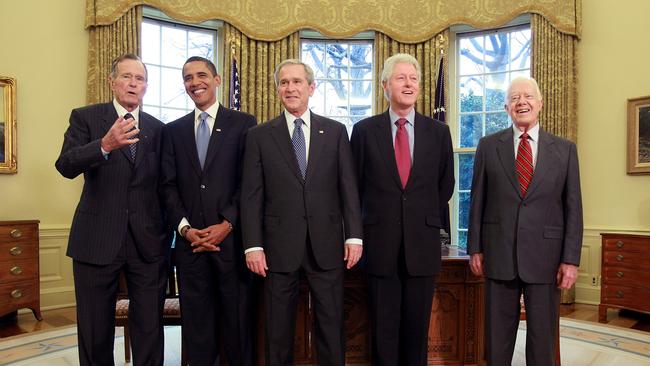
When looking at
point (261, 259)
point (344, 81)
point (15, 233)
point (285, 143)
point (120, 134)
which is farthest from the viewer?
point (344, 81)

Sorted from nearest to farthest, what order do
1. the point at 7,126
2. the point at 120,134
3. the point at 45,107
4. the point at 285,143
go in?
the point at 120,134 < the point at 285,143 < the point at 7,126 < the point at 45,107

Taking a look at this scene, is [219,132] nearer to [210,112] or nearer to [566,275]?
[210,112]

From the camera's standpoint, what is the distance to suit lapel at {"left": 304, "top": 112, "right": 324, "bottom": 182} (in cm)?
235

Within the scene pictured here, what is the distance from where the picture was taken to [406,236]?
2404 millimetres

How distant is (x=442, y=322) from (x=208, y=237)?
1.52 meters

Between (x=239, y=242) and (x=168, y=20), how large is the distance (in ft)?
14.0

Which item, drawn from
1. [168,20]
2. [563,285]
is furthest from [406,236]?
[168,20]

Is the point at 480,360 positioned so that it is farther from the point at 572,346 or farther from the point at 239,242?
the point at 239,242

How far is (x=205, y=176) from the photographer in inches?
96.8

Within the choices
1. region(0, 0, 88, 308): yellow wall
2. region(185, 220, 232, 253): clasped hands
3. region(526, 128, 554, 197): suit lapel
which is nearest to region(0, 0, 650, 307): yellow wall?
region(0, 0, 88, 308): yellow wall

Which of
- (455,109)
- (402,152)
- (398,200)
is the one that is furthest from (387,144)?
(455,109)

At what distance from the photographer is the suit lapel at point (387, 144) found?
96.5 inches

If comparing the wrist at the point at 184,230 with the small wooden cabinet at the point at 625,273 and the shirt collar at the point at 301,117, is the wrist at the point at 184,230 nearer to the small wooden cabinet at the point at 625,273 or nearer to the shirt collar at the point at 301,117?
the shirt collar at the point at 301,117

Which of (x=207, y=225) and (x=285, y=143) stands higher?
(x=285, y=143)
